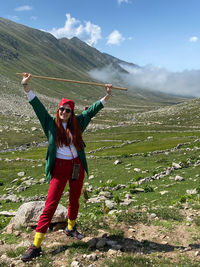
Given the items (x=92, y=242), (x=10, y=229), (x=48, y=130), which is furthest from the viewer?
(x=10, y=229)

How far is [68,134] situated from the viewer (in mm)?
7699

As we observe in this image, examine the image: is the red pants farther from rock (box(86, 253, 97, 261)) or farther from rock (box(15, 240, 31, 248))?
rock (box(86, 253, 97, 261))

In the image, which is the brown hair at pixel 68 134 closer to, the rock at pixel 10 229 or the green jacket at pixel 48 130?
the green jacket at pixel 48 130

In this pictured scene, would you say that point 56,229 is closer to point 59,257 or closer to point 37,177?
point 59,257

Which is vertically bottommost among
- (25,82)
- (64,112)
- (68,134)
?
(68,134)

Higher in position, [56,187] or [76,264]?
[56,187]

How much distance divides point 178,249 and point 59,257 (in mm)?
3575

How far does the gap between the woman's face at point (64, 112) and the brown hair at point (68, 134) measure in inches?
5.8

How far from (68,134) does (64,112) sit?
68 cm

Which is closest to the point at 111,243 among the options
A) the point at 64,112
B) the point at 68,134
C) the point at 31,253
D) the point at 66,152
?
the point at 31,253

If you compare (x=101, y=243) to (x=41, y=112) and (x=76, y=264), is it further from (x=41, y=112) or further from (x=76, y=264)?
(x=41, y=112)

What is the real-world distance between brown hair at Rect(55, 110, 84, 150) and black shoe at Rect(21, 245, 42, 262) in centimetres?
304

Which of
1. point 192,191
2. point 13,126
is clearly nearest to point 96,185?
point 192,191

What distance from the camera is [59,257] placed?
7.23 metres
